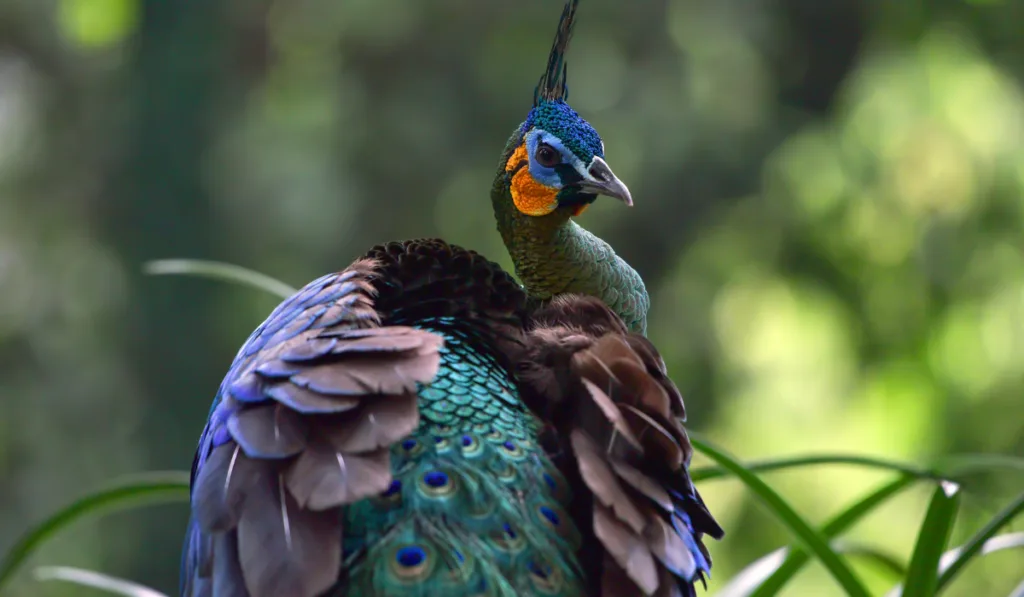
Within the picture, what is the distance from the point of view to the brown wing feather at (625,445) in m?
1.10

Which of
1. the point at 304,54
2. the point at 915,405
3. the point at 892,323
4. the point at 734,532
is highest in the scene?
the point at 304,54

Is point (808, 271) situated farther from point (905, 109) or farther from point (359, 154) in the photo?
point (359, 154)

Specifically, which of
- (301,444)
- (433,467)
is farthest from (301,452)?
(433,467)

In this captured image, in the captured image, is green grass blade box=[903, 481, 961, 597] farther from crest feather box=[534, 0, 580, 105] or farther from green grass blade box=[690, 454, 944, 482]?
crest feather box=[534, 0, 580, 105]

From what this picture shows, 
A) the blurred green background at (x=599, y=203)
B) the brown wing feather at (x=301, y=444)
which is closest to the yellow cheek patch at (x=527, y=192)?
the brown wing feather at (x=301, y=444)

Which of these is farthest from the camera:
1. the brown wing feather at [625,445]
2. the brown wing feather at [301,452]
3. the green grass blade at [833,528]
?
the green grass blade at [833,528]

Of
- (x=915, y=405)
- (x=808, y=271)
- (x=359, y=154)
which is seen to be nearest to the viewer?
(x=915, y=405)

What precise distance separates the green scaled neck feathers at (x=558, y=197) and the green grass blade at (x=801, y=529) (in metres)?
0.42

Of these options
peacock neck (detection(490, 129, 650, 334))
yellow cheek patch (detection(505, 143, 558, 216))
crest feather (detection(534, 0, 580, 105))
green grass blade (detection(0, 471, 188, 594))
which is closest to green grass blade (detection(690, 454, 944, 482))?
peacock neck (detection(490, 129, 650, 334))

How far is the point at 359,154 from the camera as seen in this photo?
5.27 meters

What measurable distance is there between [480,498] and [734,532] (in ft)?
11.3

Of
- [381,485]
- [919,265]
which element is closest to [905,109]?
[919,265]

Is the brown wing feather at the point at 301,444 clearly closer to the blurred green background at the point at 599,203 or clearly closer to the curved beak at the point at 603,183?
the curved beak at the point at 603,183

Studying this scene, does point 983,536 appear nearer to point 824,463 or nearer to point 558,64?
point 824,463
